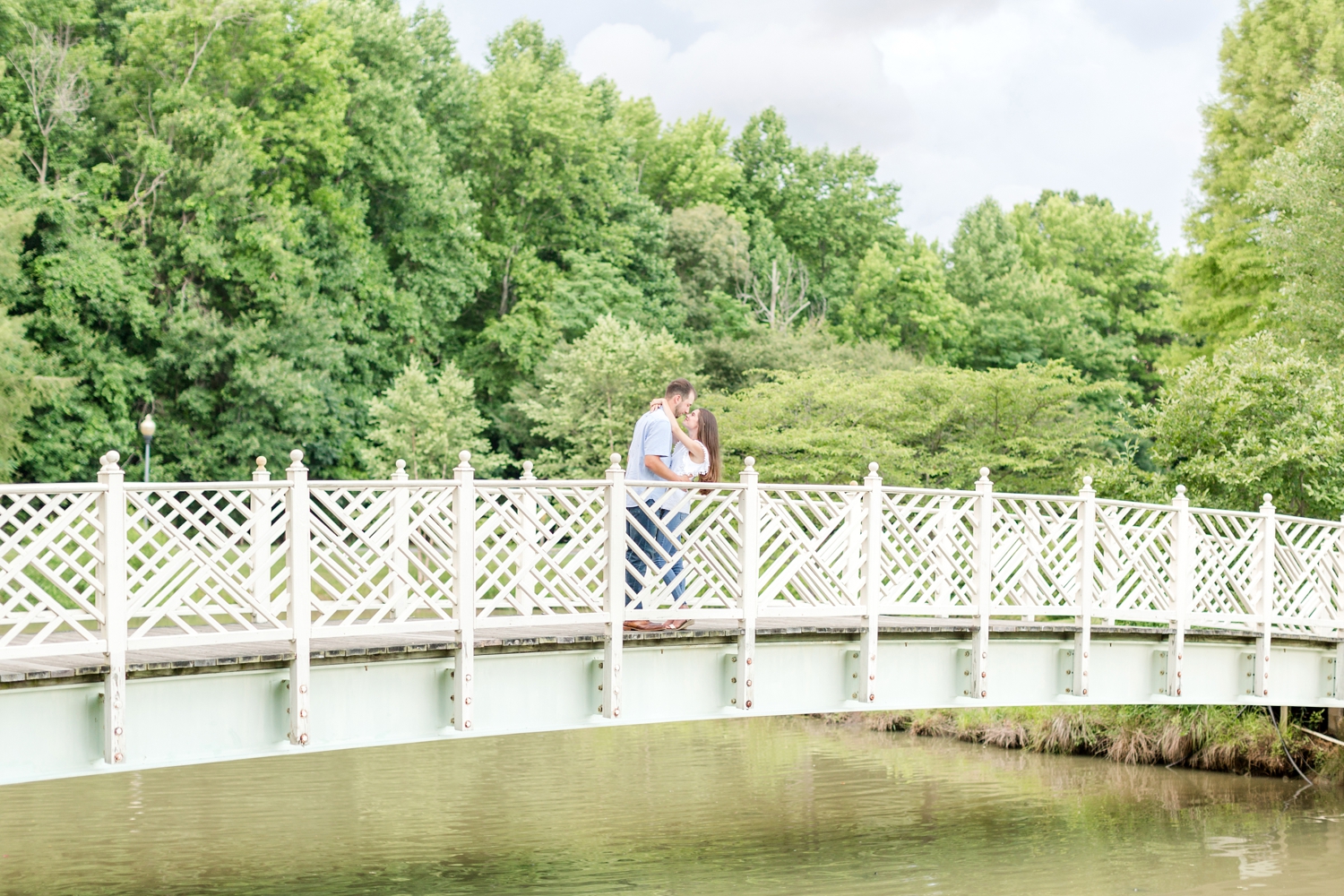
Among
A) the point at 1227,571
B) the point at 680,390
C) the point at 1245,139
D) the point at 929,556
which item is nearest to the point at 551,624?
the point at 680,390

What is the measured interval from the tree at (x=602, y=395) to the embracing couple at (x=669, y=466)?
80.5 ft

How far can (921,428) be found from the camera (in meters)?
31.5

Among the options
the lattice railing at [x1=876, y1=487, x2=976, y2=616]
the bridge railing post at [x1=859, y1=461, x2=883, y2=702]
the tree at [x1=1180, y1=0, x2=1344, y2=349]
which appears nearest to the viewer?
the bridge railing post at [x1=859, y1=461, x2=883, y2=702]

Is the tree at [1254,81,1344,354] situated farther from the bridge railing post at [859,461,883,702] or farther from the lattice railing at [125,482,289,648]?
the lattice railing at [125,482,289,648]

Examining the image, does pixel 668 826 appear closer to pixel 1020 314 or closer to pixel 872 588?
pixel 872 588

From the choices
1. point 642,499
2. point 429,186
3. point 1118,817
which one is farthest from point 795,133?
point 642,499

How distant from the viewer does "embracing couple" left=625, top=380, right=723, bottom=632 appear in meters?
11.6

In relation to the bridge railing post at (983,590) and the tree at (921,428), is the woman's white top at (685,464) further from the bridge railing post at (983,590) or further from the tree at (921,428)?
the tree at (921,428)

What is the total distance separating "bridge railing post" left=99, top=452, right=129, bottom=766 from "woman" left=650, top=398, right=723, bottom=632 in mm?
4262

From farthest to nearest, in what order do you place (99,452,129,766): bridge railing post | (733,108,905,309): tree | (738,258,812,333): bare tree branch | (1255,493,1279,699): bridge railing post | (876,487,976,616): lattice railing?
1. (733,108,905,309): tree
2. (738,258,812,333): bare tree branch
3. (1255,493,1279,699): bridge railing post
4. (876,487,976,616): lattice railing
5. (99,452,129,766): bridge railing post

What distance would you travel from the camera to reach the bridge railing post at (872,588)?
1241 cm

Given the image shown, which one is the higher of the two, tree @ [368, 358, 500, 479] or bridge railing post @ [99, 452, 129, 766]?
tree @ [368, 358, 500, 479]

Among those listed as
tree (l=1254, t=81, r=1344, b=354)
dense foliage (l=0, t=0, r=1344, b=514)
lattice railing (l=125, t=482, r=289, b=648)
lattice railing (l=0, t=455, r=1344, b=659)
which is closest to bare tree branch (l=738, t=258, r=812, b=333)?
dense foliage (l=0, t=0, r=1344, b=514)

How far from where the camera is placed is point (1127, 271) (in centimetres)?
6119
